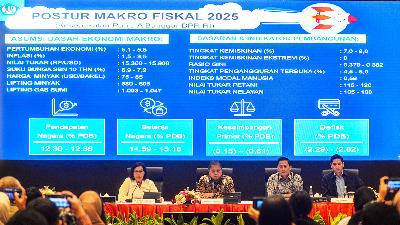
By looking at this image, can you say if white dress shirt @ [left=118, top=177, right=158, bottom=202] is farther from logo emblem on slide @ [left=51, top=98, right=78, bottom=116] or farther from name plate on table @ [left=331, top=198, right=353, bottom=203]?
name plate on table @ [left=331, top=198, right=353, bottom=203]

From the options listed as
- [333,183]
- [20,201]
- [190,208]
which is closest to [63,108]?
[190,208]

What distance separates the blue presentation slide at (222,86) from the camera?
9.35 meters

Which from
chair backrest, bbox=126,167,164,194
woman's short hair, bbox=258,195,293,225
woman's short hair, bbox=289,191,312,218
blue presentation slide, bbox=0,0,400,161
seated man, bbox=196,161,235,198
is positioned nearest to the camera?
woman's short hair, bbox=258,195,293,225

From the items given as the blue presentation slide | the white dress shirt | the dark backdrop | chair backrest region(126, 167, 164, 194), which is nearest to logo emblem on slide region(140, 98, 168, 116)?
the blue presentation slide

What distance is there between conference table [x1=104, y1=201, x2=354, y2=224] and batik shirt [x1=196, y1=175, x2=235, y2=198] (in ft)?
2.87

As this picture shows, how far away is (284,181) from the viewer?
8.66m

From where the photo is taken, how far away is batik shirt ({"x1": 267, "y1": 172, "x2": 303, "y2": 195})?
8.62 metres

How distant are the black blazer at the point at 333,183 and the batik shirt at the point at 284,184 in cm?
30

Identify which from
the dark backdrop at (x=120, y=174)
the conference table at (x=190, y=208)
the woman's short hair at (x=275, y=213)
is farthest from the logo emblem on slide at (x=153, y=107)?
the woman's short hair at (x=275, y=213)

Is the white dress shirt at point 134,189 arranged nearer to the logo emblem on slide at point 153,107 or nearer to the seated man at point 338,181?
the logo emblem on slide at point 153,107

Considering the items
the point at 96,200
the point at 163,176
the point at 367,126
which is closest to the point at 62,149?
the point at 163,176

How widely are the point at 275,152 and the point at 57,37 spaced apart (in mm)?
3101

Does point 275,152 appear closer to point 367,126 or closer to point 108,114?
point 367,126

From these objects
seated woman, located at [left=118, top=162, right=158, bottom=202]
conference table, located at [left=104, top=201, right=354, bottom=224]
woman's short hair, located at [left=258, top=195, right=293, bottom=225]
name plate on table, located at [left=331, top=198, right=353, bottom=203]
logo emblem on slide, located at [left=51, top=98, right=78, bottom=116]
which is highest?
logo emblem on slide, located at [left=51, top=98, right=78, bottom=116]
